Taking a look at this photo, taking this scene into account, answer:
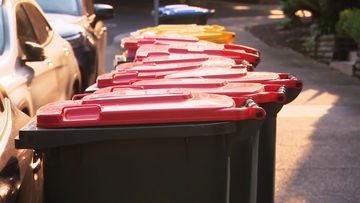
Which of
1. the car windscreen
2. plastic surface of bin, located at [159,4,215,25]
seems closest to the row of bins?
the car windscreen

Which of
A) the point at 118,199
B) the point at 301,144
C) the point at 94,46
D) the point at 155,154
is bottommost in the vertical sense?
the point at 301,144

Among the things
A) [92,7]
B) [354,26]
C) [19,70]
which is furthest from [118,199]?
[354,26]

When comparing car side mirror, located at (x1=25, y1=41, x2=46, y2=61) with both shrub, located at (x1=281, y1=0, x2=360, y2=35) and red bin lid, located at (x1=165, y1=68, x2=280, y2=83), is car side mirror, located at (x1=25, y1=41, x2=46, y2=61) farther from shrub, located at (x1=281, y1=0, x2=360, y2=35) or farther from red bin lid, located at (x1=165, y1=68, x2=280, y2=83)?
shrub, located at (x1=281, y1=0, x2=360, y2=35)

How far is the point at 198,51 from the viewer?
5699 mm

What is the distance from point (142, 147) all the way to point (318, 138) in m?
5.19

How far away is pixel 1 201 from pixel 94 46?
5668 mm

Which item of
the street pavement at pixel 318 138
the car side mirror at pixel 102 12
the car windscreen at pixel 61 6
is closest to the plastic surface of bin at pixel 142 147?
the street pavement at pixel 318 138

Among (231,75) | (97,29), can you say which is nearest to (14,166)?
(231,75)

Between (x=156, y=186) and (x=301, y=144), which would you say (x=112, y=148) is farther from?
(x=301, y=144)

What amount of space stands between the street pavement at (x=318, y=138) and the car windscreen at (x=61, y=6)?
3041 millimetres

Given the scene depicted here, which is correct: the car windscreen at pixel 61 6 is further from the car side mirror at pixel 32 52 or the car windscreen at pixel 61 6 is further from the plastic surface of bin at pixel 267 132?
the plastic surface of bin at pixel 267 132

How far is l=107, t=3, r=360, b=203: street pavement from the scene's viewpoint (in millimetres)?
6434

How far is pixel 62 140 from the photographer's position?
3.36 meters

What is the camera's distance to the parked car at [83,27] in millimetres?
8320
